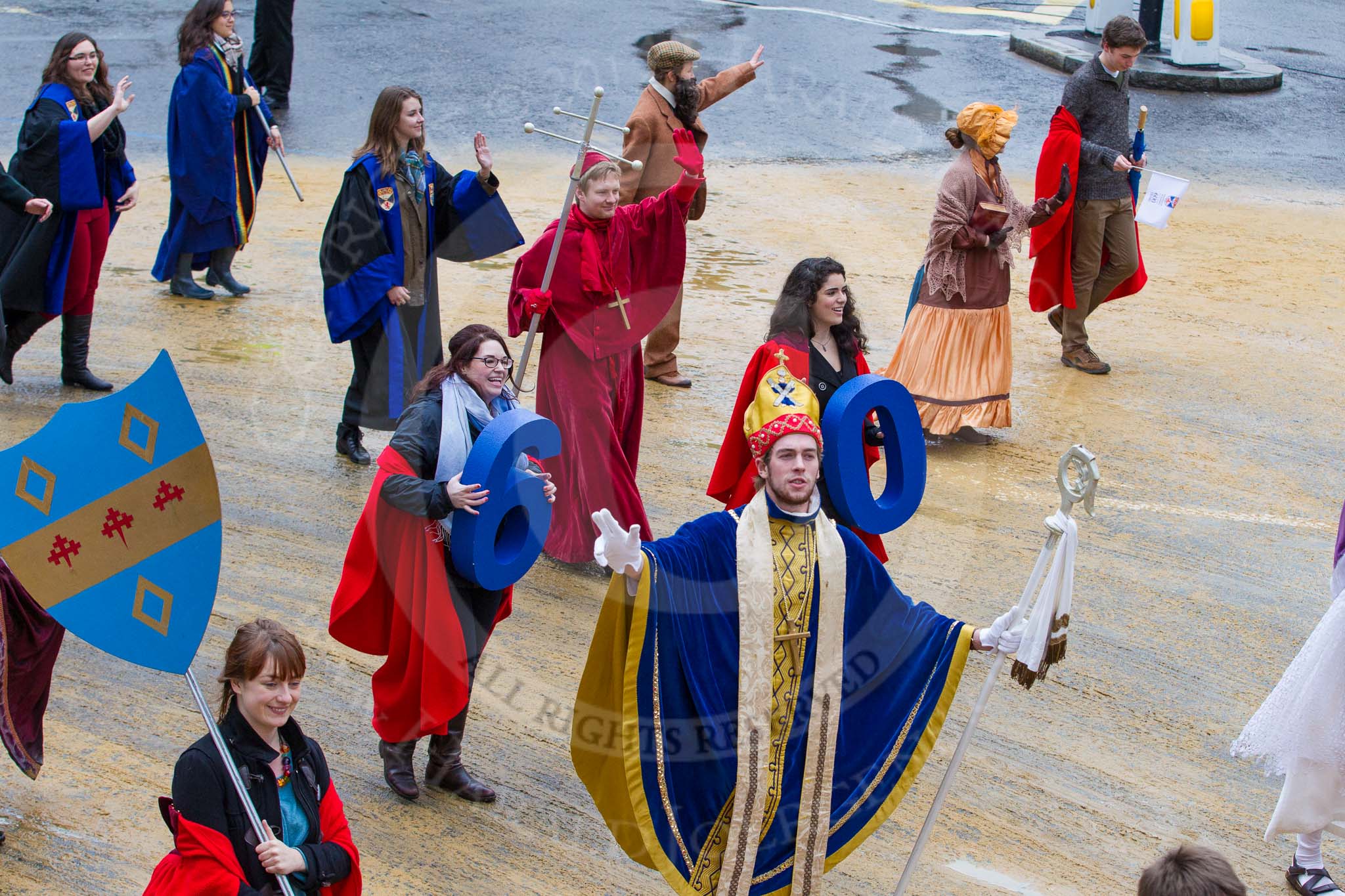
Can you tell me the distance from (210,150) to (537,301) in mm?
3839

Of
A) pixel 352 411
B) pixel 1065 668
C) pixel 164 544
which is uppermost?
pixel 164 544

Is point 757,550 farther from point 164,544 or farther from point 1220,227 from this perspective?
point 1220,227

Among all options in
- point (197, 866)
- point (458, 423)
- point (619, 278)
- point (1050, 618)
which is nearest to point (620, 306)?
point (619, 278)

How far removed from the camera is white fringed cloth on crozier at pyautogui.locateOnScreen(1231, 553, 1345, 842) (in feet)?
14.0

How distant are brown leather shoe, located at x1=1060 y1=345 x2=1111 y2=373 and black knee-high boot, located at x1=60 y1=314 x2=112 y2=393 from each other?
18.1ft

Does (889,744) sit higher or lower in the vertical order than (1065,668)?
higher

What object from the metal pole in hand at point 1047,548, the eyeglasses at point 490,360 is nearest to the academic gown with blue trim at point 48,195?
the eyeglasses at point 490,360

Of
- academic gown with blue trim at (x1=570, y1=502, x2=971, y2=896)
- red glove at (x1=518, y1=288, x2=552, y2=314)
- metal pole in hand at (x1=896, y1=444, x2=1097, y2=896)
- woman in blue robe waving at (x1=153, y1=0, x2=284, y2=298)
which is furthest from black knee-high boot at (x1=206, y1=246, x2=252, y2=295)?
metal pole in hand at (x1=896, y1=444, x2=1097, y2=896)

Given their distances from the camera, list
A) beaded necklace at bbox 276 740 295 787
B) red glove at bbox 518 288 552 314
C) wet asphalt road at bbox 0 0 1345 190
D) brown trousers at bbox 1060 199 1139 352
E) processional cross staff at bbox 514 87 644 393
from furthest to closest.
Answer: wet asphalt road at bbox 0 0 1345 190
brown trousers at bbox 1060 199 1139 352
red glove at bbox 518 288 552 314
processional cross staff at bbox 514 87 644 393
beaded necklace at bbox 276 740 295 787

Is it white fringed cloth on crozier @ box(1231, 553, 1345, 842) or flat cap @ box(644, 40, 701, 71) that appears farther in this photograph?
flat cap @ box(644, 40, 701, 71)

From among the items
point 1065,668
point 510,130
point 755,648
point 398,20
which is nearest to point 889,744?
point 755,648

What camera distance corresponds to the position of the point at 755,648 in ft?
12.6

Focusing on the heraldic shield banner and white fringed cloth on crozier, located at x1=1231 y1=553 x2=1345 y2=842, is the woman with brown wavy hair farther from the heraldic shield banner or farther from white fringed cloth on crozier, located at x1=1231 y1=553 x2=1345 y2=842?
white fringed cloth on crozier, located at x1=1231 y1=553 x2=1345 y2=842

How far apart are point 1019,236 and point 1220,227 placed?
191 inches
